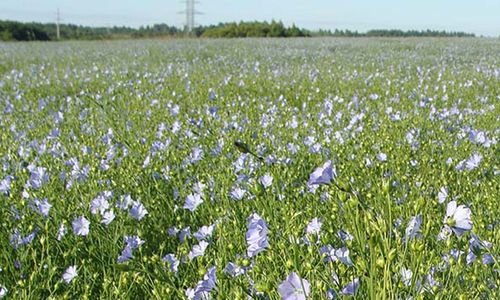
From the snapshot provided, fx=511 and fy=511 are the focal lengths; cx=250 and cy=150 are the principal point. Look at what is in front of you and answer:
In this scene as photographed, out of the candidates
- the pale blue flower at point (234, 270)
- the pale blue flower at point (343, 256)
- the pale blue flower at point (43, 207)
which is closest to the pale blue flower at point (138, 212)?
the pale blue flower at point (43, 207)

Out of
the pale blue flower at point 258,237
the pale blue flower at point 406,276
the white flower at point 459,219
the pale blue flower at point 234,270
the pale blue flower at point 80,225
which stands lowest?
the pale blue flower at point 80,225

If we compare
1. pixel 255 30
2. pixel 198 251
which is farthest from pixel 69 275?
pixel 255 30

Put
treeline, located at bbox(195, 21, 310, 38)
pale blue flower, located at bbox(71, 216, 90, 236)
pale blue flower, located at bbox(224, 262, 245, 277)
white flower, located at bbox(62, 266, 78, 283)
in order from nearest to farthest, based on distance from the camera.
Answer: pale blue flower, located at bbox(224, 262, 245, 277) → white flower, located at bbox(62, 266, 78, 283) → pale blue flower, located at bbox(71, 216, 90, 236) → treeline, located at bbox(195, 21, 310, 38)

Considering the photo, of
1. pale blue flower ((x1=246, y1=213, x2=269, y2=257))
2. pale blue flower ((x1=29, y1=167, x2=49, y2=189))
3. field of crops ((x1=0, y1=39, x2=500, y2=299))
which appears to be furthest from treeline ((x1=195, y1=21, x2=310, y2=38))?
pale blue flower ((x1=246, y1=213, x2=269, y2=257))

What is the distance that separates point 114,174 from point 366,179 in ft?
4.41

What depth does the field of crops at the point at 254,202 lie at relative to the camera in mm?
1270

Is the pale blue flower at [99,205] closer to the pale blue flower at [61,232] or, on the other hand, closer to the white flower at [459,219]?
the pale blue flower at [61,232]

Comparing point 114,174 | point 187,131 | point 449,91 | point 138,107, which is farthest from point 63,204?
point 449,91

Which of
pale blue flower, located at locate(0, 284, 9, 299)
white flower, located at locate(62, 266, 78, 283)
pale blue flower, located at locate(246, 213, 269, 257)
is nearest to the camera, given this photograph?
pale blue flower, located at locate(246, 213, 269, 257)

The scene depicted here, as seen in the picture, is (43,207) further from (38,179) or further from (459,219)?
(459,219)

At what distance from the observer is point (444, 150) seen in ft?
10.2

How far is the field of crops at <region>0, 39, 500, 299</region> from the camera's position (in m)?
1.27

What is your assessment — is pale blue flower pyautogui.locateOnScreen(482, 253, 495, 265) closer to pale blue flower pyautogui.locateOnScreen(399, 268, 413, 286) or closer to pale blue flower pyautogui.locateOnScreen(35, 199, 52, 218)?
pale blue flower pyautogui.locateOnScreen(399, 268, 413, 286)

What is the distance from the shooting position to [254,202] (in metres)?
2.09
